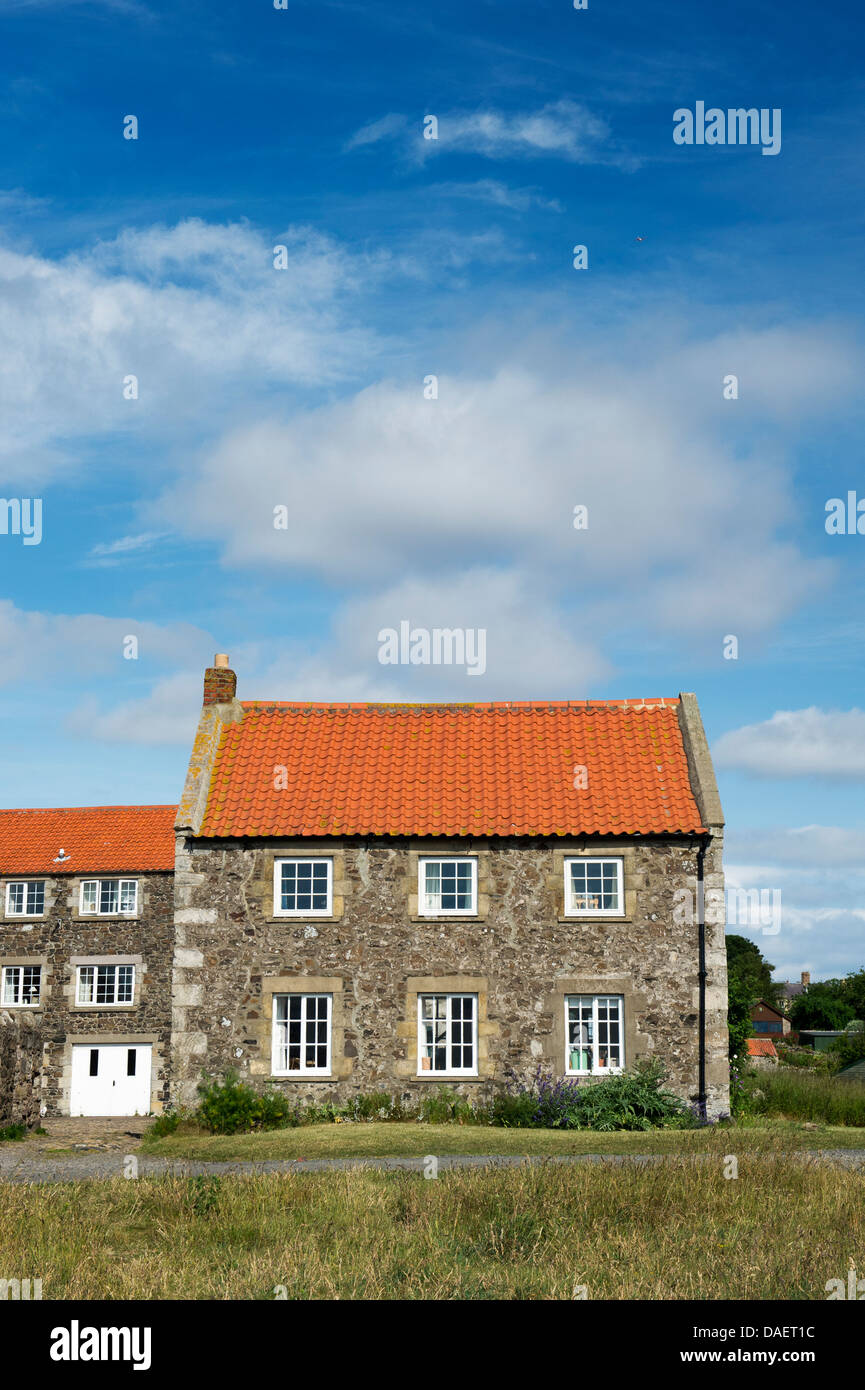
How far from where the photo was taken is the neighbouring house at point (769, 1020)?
322 feet

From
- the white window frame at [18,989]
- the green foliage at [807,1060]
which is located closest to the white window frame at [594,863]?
the white window frame at [18,989]

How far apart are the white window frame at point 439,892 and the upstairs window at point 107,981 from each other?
65.8ft

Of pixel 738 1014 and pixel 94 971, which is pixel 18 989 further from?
pixel 738 1014

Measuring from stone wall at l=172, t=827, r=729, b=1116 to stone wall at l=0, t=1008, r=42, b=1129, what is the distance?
3340 millimetres

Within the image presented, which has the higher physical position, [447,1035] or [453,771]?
[453,771]

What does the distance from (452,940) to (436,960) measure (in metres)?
0.50

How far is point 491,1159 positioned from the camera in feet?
57.7

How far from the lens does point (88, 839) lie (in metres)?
43.7

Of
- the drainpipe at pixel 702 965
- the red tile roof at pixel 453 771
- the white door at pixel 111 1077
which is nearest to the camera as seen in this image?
the drainpipe at pixel 702 965

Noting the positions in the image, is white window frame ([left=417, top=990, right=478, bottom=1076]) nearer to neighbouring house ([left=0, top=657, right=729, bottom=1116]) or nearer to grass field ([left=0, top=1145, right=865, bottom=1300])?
neighbouring house ([left=0, top=657, right=729, bottom=1116])

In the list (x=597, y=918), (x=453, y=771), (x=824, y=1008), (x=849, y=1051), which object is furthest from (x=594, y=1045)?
(x=824, y=1008)

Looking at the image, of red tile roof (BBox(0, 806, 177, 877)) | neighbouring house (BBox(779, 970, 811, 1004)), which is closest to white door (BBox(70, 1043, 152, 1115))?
red tile roof (BBox(0, 806, 177, 877))

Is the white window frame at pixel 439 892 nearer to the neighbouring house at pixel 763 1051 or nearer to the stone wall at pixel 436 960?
the stone wall at pixel 436 960
